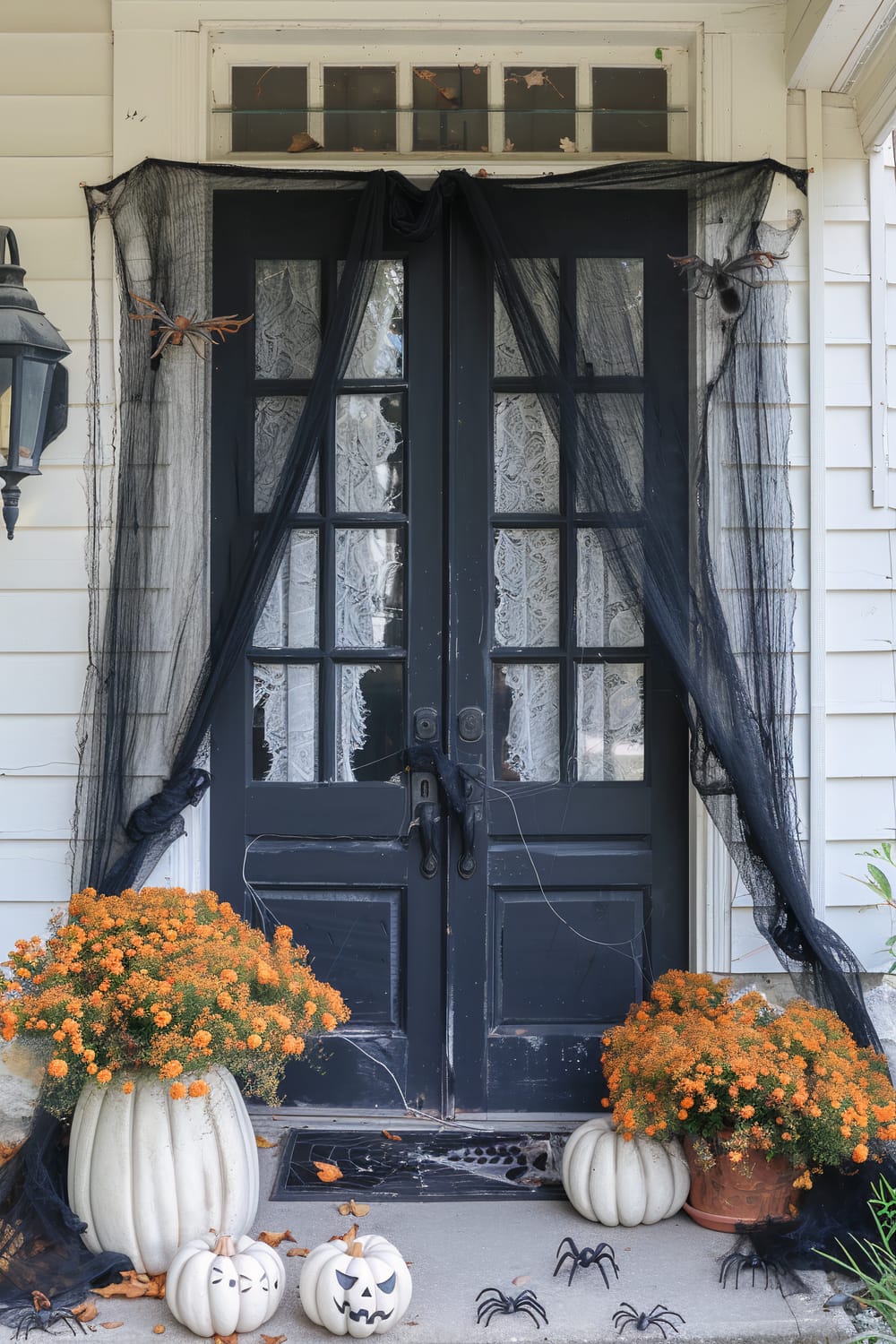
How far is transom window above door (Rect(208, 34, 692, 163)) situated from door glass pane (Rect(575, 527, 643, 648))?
3.57ft

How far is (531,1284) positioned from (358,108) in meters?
2.98

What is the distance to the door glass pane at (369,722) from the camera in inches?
121

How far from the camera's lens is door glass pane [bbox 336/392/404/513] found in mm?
3057

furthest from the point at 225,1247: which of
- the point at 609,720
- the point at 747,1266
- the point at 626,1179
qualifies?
the point at 609,720

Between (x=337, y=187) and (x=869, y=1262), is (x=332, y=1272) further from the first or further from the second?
(x=337, y=187)

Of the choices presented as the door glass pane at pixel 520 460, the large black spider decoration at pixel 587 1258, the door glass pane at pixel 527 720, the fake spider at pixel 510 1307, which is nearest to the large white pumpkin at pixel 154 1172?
the fake spider at pixel 510 1307

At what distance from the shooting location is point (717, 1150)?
2.42m

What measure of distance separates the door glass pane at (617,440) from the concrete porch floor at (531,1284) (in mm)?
1712

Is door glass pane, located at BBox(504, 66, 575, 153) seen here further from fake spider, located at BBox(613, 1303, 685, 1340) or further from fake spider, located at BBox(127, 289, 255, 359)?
fake spider, located at BBox(613, 1303, 685, 1340)

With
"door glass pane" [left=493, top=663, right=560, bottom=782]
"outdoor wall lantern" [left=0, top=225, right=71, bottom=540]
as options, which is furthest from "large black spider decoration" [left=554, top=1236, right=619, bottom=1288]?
"outdoor wall lantern" [left=0, top=225, right=71, bottom=540]

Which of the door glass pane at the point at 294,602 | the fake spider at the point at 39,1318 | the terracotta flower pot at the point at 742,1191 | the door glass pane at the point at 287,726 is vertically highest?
the door glass pane at the point at 294,602

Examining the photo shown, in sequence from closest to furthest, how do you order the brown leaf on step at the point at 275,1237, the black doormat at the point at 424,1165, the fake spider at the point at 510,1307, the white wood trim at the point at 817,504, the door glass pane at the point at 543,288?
the fake spider at the point at 510,1307 < the brown leaf on step at the point at 275,1237 < the black doormat at the point at 424,1165 < the door glass pane at the point at 543,288 < the white wood trim at the point at 817,504

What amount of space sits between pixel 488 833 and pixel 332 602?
0.78m

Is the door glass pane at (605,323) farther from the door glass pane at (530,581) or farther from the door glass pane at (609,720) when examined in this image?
the door glass pane at (609,720)
